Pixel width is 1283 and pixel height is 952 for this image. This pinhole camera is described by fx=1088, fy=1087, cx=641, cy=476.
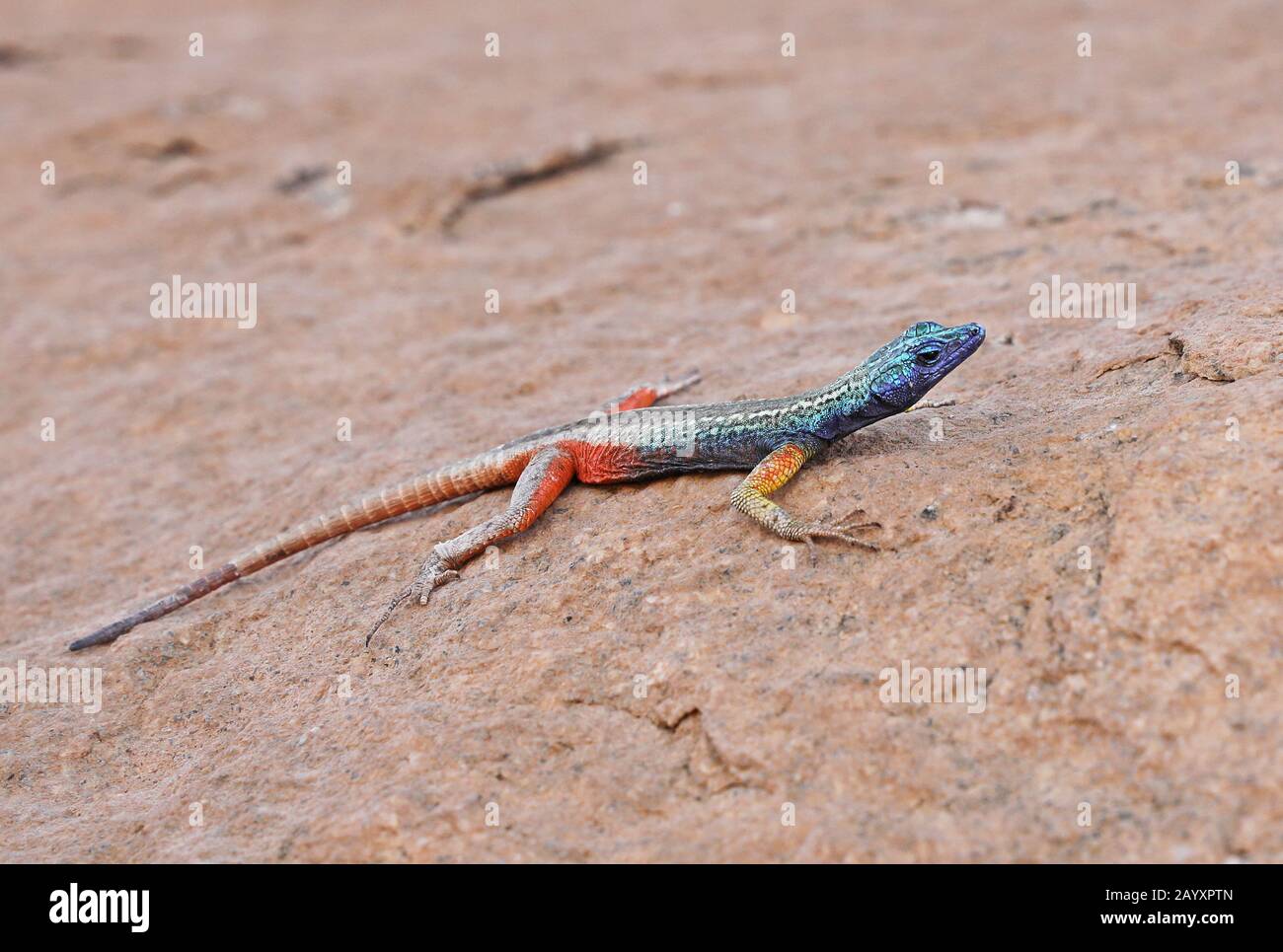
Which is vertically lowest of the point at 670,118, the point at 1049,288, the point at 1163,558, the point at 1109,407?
the point at 1163,558

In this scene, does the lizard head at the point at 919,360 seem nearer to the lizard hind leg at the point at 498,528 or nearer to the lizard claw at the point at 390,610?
the lizard hind leg at the point at 498,528

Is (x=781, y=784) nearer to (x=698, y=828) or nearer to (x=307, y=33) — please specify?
(x=698, y=828)

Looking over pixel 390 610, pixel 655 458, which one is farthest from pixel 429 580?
pixel 655 458

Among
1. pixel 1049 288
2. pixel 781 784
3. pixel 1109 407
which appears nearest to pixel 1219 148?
pixel 1049 288

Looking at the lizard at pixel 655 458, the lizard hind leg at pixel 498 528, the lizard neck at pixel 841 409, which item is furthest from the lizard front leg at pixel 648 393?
the lizard neck at pixel 841 409

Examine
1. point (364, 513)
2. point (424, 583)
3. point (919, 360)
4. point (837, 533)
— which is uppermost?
point (919, 360)

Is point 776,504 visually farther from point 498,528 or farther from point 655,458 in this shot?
point 498,528
